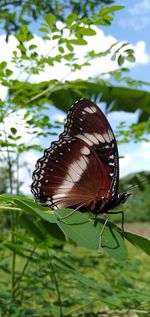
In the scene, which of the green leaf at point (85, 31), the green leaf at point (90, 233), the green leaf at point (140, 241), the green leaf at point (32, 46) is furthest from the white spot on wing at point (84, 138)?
the green leaf at point (32, 46)

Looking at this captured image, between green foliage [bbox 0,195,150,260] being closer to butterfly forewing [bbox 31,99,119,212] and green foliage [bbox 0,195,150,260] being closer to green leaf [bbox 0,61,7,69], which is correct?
butterfly forewing [bbox 31,99,119,212]

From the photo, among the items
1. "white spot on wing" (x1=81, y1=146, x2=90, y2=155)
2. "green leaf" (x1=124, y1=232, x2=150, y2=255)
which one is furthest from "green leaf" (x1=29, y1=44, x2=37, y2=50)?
"green leaf" (x1=124, y1=232, x2=150, y2=255)

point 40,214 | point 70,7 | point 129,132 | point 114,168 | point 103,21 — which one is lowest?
point 40,214

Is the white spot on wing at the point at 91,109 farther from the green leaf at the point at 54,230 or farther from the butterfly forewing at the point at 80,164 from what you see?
the green leaf at the point at 54,230

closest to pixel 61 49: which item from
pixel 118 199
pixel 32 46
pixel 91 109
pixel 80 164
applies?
pixel 32 46

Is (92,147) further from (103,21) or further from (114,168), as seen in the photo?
(103,21)

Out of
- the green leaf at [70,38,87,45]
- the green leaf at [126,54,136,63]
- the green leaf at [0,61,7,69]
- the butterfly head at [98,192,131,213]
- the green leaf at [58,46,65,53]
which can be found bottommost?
the butterfly head at [98,192,131,213]

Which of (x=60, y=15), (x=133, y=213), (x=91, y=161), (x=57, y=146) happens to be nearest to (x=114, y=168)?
(x=91, y=161)
